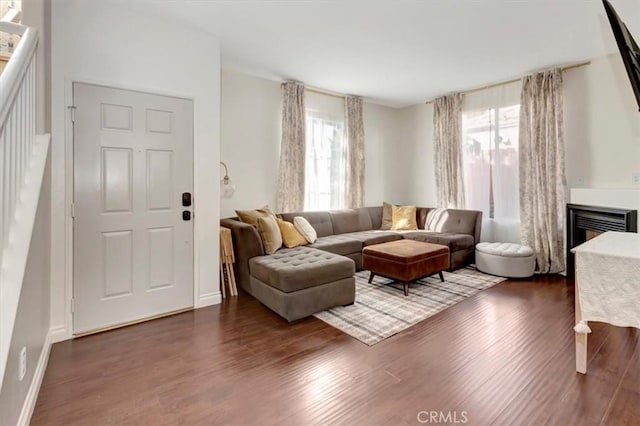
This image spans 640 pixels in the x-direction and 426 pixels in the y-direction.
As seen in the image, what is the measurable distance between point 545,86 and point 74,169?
5.31 metres

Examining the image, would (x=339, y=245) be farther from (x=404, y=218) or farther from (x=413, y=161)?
(x=413, y=161)

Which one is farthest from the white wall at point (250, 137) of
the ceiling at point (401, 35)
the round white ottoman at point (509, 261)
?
the round white ottoman at point (509, 261)

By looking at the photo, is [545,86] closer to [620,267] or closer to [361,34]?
[361,34]

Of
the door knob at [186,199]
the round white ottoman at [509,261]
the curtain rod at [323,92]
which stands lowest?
the round white ottoman at [509,261]

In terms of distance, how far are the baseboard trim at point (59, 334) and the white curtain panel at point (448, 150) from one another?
5.16m

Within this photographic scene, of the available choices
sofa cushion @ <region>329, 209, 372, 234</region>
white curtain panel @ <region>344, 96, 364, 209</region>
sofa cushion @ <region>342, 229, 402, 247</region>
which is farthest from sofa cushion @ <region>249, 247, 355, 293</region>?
white curtain panel @ <region>344, 96, 364, 209</region>

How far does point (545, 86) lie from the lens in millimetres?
4109

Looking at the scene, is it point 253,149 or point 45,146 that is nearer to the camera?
point 45,146

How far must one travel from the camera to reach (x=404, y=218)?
17.3ft

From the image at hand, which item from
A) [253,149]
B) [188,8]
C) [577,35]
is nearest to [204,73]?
[188,8]

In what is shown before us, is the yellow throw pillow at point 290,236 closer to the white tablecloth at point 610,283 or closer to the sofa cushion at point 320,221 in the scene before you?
the sofa cushion at point 320,221

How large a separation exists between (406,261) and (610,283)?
1.70 m

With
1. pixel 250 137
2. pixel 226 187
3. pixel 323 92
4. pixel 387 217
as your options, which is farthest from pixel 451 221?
pixel 226 187

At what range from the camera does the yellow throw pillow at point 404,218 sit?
5.20m
